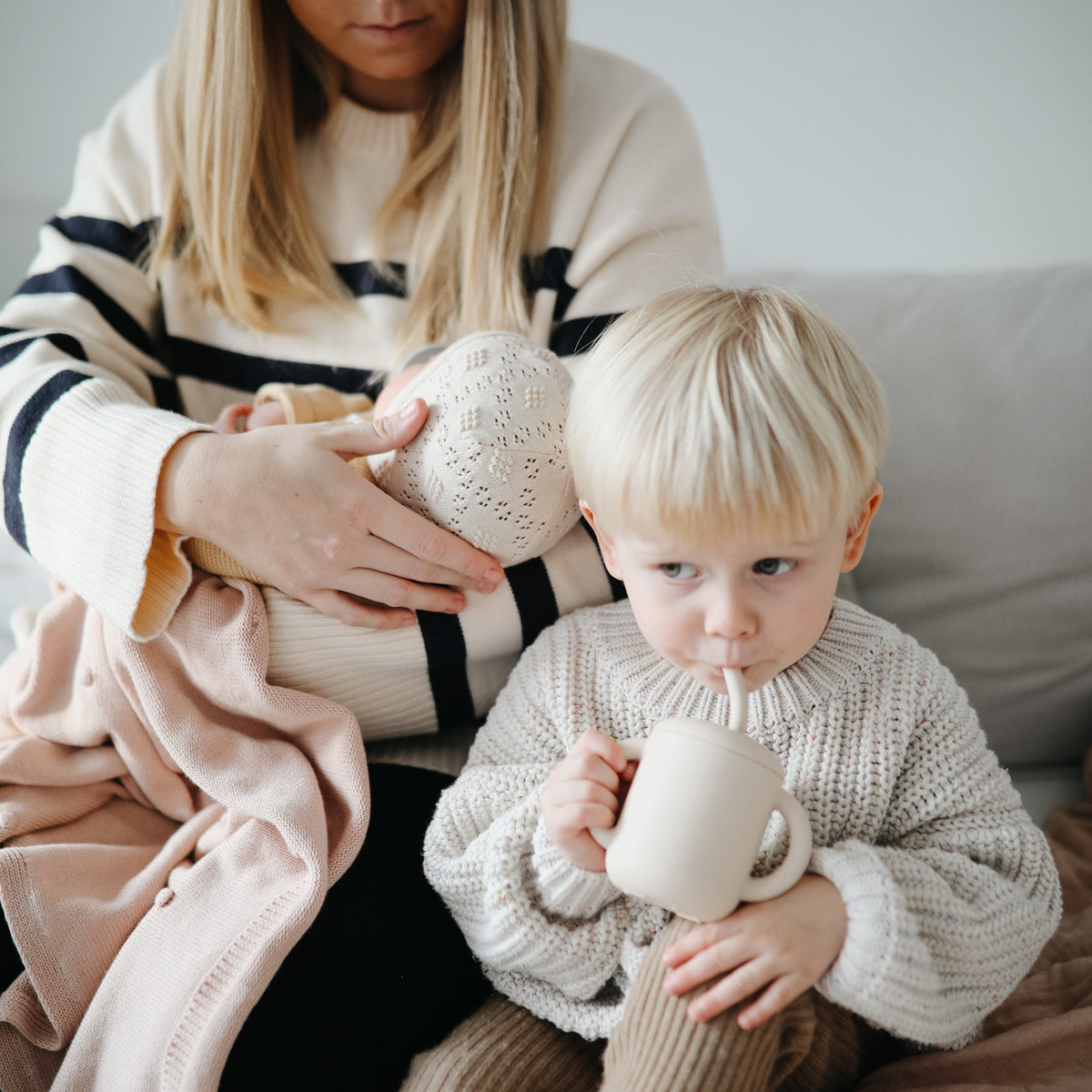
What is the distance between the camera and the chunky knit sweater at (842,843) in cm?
67

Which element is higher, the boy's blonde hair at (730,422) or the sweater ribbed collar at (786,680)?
the boy's blonde hair at (730,422)

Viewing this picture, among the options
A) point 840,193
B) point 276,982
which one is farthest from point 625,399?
point 840,193

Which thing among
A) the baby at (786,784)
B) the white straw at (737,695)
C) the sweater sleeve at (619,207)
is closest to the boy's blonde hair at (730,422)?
the baby at (786,784)

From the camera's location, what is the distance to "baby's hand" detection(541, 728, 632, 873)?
67 centimetres

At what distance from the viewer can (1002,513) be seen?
1.11 metres

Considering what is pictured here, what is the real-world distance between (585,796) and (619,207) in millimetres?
665

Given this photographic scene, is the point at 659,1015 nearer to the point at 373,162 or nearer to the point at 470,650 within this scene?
the point at 470,650

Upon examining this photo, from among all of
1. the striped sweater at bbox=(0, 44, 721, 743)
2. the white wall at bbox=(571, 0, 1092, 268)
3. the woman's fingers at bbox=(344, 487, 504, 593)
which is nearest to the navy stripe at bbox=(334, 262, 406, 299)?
the striped sweater at bbox=(0, 44, 721, 743)

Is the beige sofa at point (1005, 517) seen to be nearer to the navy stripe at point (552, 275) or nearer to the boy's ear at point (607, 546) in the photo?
the navy stripe at point (552, 275)

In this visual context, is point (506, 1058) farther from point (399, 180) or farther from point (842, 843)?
point (399, 180)

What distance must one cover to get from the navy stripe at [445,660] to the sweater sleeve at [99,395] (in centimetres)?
22

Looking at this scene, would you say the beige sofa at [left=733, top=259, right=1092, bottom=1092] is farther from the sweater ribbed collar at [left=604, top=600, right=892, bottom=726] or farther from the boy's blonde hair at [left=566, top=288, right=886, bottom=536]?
the boy's blonde hair at [left=566, top=288, right=886, bottom=536]

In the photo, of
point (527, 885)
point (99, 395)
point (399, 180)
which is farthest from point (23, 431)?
point (527, 885)

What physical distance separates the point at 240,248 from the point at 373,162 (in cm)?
20
